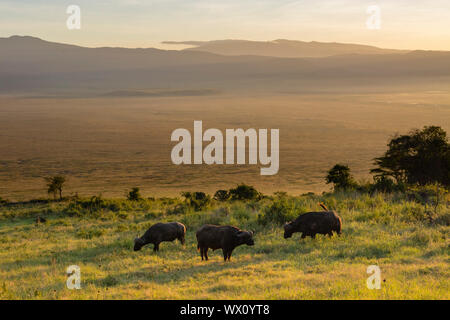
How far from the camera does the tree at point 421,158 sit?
3781cm

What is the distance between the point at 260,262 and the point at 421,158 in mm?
29863

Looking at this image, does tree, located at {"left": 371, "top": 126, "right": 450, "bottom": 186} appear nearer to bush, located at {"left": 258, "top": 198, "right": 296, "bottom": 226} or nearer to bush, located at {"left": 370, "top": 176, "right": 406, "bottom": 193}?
bush, located at {"left": 370, "top": 176, "right": 406, "bottom": 193}

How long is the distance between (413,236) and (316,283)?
6.39 metres

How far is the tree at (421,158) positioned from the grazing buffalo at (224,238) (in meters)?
26.8

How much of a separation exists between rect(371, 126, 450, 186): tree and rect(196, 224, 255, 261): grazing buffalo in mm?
26836

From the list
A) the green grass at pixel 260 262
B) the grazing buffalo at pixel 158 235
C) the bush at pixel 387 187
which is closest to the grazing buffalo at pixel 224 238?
the green grass at pixel 260 262

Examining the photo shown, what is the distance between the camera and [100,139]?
128m

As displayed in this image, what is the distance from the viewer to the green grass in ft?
32.5

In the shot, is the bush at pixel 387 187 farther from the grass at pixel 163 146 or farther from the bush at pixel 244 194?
the grass at pixel 163 146

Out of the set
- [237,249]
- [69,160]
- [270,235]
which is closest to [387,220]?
[270,235]

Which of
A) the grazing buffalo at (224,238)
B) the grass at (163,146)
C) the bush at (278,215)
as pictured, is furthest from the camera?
the grass at (163,146)

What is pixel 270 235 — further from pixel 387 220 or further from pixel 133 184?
pixel 133 184

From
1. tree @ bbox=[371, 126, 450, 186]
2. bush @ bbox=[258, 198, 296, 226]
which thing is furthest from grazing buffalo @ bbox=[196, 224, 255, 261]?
tree @ bbox=[371, 126, 450, 186]

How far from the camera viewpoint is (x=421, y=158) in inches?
1531
